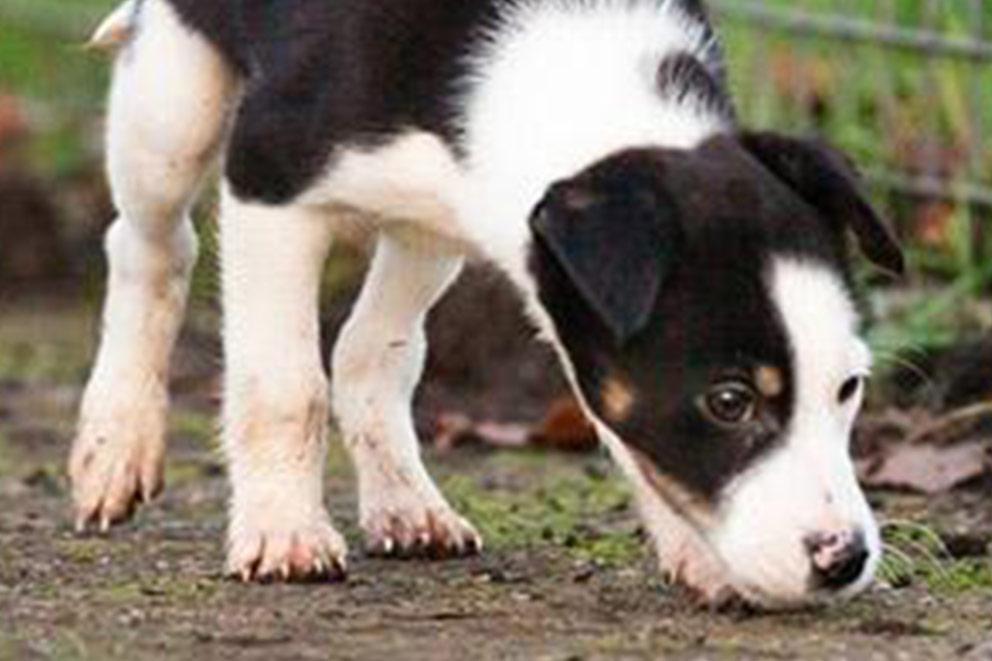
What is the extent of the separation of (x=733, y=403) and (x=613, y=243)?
0.28 meters

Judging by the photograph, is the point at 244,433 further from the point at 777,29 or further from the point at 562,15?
the point at 777,29

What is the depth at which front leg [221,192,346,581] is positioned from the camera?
550cm

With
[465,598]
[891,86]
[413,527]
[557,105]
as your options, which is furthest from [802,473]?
[891,86]

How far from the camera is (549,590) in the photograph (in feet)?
17.5

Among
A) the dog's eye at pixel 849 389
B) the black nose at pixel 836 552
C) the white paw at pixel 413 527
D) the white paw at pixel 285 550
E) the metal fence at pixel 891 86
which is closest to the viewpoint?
the black nose at pixel 836 552

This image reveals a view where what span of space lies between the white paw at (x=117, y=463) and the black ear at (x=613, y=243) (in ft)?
4.40

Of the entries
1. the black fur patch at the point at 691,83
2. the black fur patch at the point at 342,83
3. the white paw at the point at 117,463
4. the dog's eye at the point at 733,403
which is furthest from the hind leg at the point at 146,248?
the dog's eye at the point at 733,403

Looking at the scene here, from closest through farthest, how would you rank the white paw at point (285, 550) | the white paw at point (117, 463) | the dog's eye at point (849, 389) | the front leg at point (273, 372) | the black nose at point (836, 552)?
the black nose at point (836, 552)
the dog's eye at point (849, 389)
the white paw at point (285, 550)
the front leg at point (273, 372)
the white paw at point (117, 463)

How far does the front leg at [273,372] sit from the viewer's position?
5.50 metres

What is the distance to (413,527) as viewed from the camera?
585 centimetres

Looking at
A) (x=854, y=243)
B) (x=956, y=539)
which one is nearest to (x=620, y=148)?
(x=854, y=243)

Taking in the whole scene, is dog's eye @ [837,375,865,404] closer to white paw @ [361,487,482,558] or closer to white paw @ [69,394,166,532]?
white paw @ [361,487,482,558]

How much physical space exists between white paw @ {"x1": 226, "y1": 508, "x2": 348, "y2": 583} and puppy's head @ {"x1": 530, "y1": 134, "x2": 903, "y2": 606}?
1.84 feet

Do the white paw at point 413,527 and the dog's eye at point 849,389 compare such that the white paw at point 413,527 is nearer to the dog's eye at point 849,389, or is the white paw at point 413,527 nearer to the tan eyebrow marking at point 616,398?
the tan eyebrow marking at point 616,398
